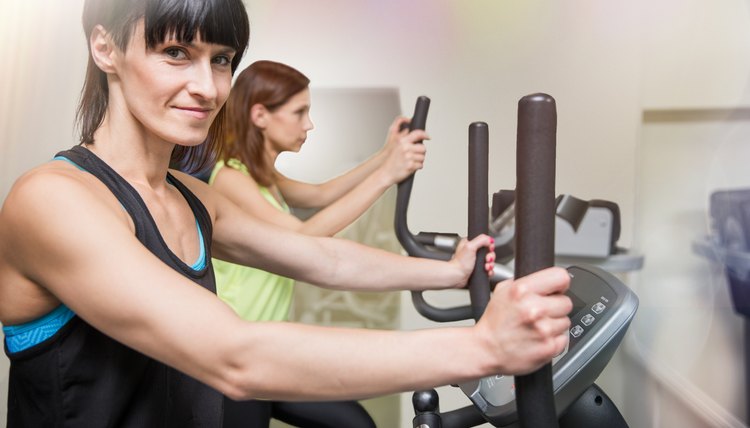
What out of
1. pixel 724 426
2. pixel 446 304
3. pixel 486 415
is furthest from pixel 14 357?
pixel 446 304

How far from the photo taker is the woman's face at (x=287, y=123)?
1626 mm

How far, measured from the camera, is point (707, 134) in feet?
3.86

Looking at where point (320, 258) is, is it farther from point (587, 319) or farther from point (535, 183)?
point (535, 183)

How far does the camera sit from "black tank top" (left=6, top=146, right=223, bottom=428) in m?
0.80

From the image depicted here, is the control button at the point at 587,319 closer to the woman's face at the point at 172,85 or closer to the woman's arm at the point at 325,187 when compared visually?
the woman's face at the point at 172,85

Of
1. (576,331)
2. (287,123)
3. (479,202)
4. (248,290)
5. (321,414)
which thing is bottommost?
(321,414)

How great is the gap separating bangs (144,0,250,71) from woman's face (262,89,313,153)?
2.63ft

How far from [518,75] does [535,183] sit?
2.39 feet

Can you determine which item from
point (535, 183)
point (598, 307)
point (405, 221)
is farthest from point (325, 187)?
point (535, 183)

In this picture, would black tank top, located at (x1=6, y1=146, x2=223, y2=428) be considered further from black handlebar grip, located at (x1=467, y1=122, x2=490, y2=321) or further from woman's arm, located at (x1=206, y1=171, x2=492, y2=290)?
black handlebar grip, located at (x1=467, y1=122, x2=490, y2=321)

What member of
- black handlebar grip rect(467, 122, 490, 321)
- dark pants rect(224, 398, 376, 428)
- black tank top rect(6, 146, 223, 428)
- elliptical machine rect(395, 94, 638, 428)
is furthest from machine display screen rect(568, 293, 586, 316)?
dark pants rect(224, 398, 376, 428)

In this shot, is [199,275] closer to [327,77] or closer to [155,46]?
[155,46]

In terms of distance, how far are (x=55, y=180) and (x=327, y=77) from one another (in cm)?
127

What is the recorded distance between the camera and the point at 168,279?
64cm
